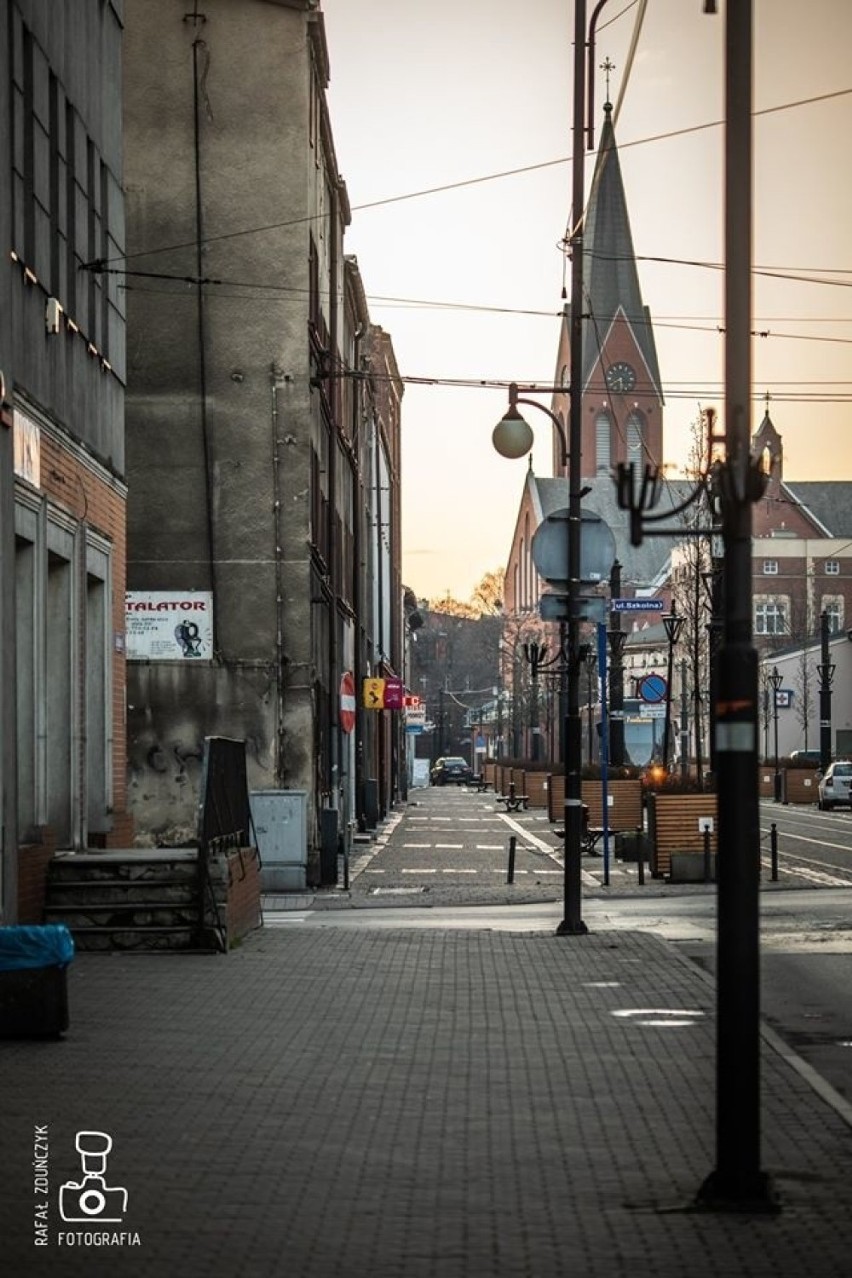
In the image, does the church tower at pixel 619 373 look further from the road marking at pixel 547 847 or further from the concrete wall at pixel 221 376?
the concrete wall at pixel 221 376

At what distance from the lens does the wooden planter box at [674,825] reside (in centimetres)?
3322

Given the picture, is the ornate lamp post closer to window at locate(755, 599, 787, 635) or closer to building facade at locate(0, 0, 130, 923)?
window at locate(755, 599, 787, 635)

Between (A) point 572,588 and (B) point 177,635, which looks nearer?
(A) point 572,588

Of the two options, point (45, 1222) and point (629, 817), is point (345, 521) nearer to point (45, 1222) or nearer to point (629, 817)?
point (629, 817)

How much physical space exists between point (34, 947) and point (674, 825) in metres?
21.4

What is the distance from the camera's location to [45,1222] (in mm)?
8047

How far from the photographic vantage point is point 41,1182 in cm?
867

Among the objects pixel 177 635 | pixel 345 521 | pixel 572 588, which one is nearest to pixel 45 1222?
pixel 572 588

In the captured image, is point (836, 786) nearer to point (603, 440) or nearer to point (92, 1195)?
point (92, 1195)

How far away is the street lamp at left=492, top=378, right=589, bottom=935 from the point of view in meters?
22.4

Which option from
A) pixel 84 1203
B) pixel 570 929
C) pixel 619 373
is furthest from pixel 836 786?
pixel 619 373

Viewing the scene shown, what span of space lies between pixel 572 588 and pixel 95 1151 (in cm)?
1478

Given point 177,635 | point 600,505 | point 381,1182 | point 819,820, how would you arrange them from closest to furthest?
1. point 381,1182
2. point 177,635
3. point 819,820
4. point 600,505

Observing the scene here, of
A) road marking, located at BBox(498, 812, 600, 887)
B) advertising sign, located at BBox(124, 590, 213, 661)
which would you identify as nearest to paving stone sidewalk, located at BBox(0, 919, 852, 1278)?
road marking, located at BBox(498, 812, 600, 887)
